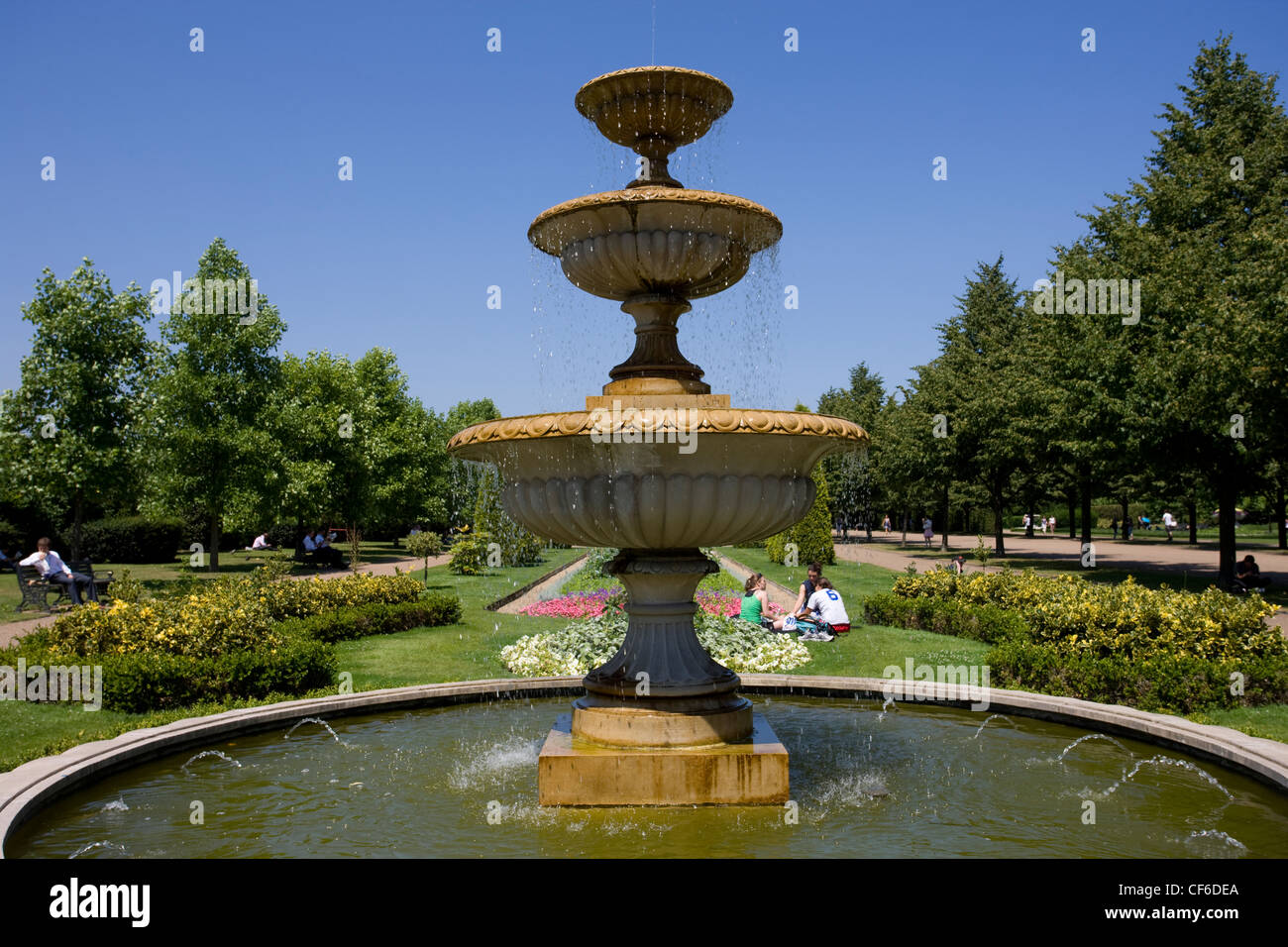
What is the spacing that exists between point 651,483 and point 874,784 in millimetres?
2510

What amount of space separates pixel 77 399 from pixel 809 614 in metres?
18.7

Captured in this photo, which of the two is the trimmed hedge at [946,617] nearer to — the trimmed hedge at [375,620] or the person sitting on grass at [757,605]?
the person sitting on grass at [757,605]

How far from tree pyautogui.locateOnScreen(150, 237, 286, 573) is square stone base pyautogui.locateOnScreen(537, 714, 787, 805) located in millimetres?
24060

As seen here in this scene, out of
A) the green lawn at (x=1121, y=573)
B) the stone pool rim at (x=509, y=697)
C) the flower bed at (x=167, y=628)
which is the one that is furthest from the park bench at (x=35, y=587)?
the green lawn at (x=1121, y=573)

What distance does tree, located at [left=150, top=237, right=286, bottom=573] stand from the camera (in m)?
27.0

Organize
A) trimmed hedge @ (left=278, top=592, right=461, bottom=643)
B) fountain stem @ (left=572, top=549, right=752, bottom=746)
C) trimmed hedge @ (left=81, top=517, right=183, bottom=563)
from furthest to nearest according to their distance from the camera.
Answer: trimmed hedge @ (left=81, top=517, right=183, bottom=563), trimmed hedge @ (left=278, top=592, right=461, bottom=643), fountain stem @ (left=572, top=549, right=752, bottom=746)

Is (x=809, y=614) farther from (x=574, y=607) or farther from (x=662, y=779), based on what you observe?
(x=662, y=779)

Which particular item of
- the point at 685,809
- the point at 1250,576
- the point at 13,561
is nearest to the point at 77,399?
the point at 13,561

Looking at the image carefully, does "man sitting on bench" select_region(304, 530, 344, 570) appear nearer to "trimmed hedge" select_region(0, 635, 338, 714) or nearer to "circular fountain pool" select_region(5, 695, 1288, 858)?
"trimmed hedge" select_region(0, 635, 338, 714)

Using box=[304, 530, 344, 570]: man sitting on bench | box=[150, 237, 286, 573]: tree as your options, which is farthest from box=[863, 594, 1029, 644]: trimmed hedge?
box=[304, 530, 344, 570]: man sitting on bench

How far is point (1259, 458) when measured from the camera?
69.6 ft

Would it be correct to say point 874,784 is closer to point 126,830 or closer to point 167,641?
point 126,830

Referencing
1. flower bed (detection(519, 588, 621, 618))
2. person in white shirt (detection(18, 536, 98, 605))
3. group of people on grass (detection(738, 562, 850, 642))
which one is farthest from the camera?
person in white shirt (detection(18, 536, 98, 605))

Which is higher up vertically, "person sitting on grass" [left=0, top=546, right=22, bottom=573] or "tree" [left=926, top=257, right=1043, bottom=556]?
"tree" [left=926, top=257, right=1043, bottom=556]
